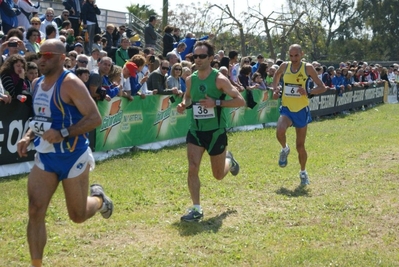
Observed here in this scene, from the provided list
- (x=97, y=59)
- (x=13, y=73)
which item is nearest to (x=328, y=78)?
(x=97, y=59)

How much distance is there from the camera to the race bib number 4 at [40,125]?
5.52 m

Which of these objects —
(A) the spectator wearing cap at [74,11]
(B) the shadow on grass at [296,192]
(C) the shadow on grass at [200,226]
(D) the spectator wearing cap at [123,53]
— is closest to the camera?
(C) the shadow on grass at [200,226]

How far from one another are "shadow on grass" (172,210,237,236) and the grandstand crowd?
109 inches

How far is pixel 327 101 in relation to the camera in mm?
25141

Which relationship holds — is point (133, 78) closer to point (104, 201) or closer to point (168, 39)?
point (168, 39)

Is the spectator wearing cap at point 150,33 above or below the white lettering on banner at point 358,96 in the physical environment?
above

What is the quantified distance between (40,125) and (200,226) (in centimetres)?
270

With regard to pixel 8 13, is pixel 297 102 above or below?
below

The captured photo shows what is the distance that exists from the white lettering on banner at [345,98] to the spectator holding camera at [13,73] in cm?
1832

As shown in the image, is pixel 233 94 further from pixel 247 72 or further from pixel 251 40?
pixel 251 40

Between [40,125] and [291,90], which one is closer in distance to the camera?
[40,125]

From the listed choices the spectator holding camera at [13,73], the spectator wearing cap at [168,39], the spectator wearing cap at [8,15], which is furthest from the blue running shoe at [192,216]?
the spectator wearing cap at [168,39]

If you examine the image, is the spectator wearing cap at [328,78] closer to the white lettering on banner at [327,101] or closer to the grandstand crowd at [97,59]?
the white lettering on banner at [327,101]

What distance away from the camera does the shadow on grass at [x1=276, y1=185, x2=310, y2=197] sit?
374 inches
